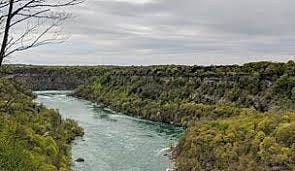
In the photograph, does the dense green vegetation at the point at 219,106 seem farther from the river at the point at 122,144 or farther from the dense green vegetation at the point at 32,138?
the dense green vegetation at the point at 32,138

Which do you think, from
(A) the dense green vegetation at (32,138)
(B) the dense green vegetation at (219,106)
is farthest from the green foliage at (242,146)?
(A) the dense green vegetation at (32,138)

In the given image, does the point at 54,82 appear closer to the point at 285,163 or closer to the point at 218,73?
the point at 218,73

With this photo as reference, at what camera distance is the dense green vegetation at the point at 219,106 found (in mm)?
30062

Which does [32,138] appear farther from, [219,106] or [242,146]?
[219,106]

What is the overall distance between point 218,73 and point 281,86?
1795cm

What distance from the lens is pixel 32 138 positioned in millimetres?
31672

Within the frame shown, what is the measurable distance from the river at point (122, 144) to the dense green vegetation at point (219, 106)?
79.8 inches

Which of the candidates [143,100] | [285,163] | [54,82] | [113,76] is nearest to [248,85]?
[143,100]

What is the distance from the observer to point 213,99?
2539 inches

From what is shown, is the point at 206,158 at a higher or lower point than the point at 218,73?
lower

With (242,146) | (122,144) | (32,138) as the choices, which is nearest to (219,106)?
(122,144)

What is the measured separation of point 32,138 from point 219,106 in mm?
31233

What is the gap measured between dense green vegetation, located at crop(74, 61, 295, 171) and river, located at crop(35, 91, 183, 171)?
2.03 meters

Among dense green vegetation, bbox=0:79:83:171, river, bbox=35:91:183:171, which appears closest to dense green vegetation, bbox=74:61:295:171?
river, bbox=35:91:183:171
